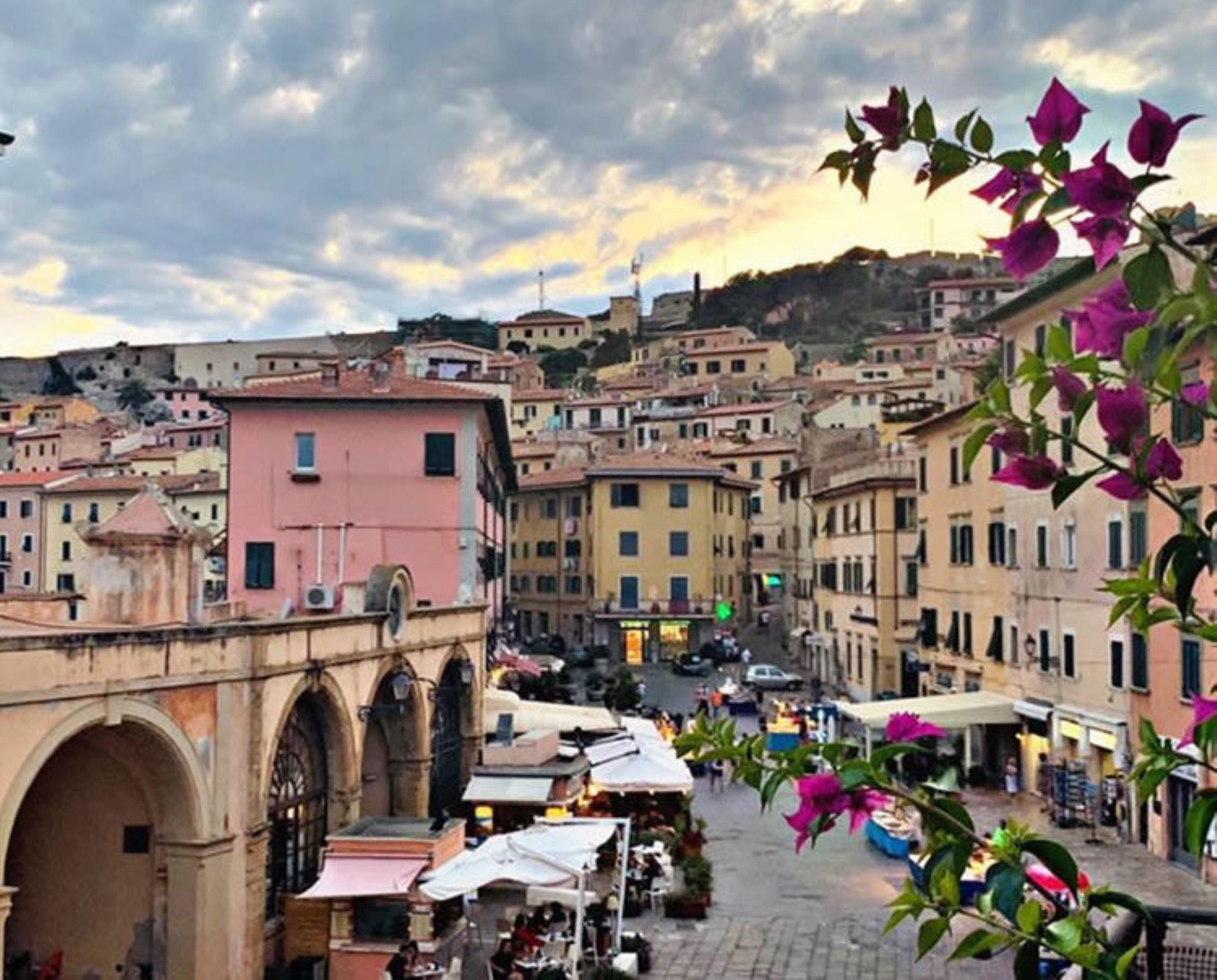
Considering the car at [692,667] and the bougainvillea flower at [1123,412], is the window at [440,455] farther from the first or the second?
the bougainvillea flower at [1123,412]

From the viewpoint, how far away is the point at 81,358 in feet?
517

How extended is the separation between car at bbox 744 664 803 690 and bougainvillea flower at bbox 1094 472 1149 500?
56.4m

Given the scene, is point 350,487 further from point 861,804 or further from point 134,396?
point 134,396

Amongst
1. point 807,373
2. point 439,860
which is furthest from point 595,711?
point 807,373

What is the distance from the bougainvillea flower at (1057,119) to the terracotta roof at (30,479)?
86.7m

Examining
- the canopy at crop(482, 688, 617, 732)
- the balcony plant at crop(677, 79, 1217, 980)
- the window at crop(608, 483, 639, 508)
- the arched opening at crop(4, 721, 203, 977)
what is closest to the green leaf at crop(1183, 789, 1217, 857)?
the balcony plant at crop(677, 79, 1217, 980)

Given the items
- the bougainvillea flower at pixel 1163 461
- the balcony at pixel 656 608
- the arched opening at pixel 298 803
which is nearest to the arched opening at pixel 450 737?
the arched opening at pixel 298 803

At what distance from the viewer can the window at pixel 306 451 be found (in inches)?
1614

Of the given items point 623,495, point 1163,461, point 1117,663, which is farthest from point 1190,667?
point 623,495

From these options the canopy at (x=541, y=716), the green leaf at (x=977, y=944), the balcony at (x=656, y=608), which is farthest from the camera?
the balcony at (x=656, y=608)

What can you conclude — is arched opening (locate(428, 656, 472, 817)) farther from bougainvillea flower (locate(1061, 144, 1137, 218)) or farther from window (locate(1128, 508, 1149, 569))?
bougainvillea flower (locate(1061, 144, 1137, 218))

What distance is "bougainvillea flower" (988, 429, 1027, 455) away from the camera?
300cm

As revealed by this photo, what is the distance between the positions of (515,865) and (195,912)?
4044 millimetres

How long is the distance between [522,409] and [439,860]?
300 feet
